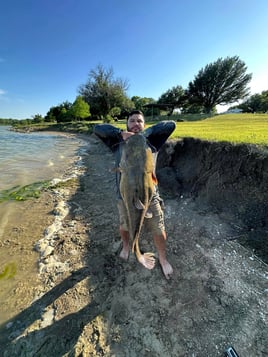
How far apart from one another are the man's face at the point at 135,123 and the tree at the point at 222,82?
134 feet

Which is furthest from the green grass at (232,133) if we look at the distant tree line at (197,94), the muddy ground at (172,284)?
the distant tree line at (197,94)

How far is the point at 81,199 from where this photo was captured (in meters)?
5.14

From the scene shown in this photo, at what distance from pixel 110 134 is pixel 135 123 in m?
0.41

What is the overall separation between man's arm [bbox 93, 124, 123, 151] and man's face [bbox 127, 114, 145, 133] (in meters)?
0.20

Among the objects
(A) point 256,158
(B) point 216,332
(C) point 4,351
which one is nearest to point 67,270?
(C) point 4,351

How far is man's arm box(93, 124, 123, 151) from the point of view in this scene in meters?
2.66

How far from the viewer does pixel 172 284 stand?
95.5 inches

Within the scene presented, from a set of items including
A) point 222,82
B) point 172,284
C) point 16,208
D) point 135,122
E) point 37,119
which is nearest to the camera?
point 172,284

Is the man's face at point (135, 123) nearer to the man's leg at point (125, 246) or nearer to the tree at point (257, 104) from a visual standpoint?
the man's leg at point (125, 246)

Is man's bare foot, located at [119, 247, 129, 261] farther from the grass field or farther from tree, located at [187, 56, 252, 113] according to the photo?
tree, located at [187, 56, 252, 113]

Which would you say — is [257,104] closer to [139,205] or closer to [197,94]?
[197,94]

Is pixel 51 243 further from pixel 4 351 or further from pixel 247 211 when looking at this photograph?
pixel 247 211

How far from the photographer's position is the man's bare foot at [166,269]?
255 centimetres

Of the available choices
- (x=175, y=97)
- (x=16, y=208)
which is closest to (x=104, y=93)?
(x=175, y=97)
